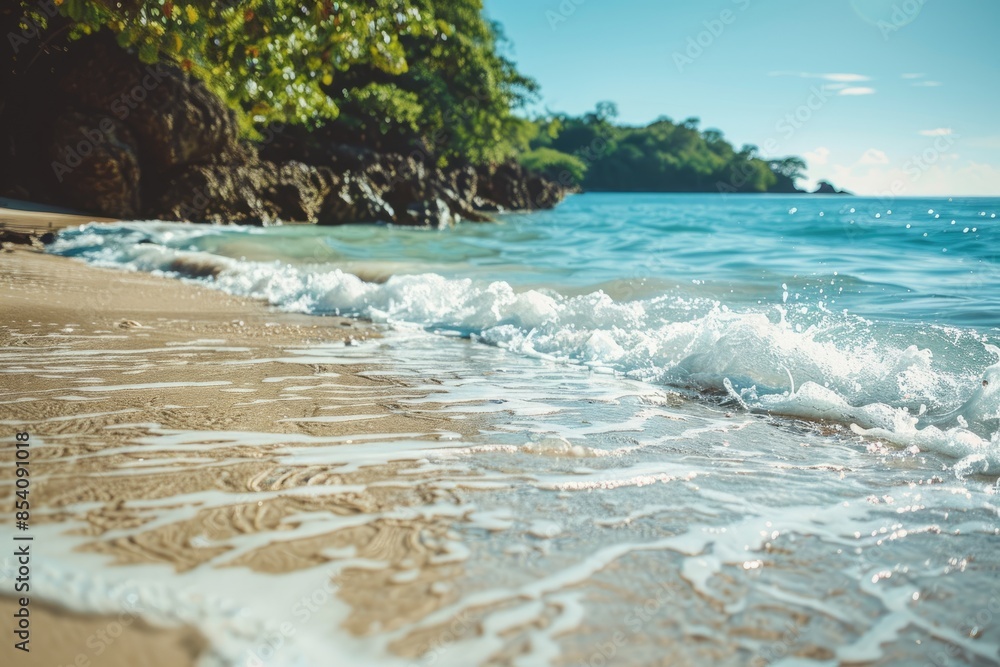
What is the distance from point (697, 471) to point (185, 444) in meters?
2.20

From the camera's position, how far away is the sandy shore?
1958mm

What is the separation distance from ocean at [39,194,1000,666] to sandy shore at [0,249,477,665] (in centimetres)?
16

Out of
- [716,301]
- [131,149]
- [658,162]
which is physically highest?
[658,162]

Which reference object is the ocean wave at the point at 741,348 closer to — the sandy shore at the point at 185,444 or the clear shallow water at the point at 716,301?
the clear shallow water at the point at 716,301

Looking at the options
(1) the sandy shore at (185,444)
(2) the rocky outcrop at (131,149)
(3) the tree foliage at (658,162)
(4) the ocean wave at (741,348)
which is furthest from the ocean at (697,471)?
(3) the tree foliage at (658,162)

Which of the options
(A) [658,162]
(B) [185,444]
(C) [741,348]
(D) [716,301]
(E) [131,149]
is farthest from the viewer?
(A) [658,162]

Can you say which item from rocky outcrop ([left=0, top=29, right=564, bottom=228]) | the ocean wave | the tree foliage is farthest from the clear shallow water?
the tree foliage

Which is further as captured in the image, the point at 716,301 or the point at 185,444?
the point at 716,301

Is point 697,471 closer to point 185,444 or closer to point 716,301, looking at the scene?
point 185,444

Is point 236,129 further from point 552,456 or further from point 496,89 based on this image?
point 552,456

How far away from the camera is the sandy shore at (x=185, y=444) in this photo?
196cm

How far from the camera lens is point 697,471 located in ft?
9.86

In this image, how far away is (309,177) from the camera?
23062 millimetres

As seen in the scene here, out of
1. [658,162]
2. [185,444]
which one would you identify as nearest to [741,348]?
[185,444]
